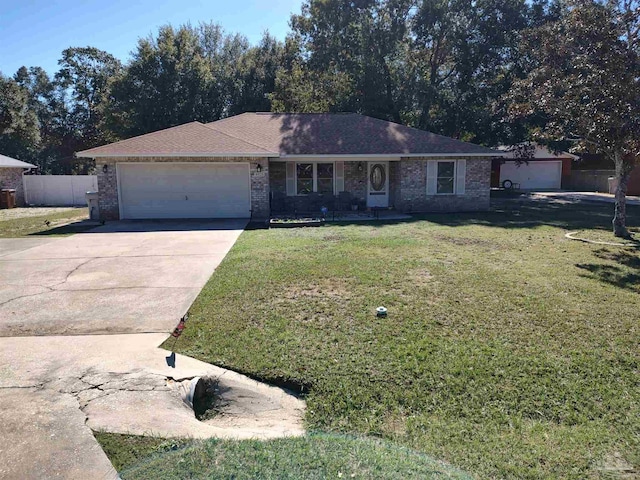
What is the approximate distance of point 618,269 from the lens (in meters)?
8.54

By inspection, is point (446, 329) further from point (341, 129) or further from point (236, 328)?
point (341, 129)

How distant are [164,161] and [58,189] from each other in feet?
44.5

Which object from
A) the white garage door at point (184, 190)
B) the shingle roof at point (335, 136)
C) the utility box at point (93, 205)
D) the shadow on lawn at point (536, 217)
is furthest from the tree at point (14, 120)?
the shadow on lawn at point (536, 217)

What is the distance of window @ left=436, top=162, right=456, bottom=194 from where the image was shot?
18891mm

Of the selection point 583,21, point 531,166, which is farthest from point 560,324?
point 531,166

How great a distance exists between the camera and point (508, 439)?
3.58 meters

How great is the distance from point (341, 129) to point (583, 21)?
1098 cm

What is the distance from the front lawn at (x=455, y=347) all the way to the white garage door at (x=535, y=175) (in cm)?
2689

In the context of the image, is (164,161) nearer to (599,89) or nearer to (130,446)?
(599,89)

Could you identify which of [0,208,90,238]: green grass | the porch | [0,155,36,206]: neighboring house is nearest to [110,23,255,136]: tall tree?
[0,155,36,206]: neighboring house

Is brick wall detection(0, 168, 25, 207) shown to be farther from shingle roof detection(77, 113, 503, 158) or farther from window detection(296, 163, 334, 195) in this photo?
window detection(296, 163, 334, 195)

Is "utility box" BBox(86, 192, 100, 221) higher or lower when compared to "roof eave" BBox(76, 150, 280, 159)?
lower

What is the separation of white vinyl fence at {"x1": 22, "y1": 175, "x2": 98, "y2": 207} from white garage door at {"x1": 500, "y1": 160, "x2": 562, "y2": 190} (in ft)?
93.7

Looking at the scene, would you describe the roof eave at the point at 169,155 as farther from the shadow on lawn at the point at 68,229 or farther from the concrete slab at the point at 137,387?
the concrete slab at the point at 137,387
